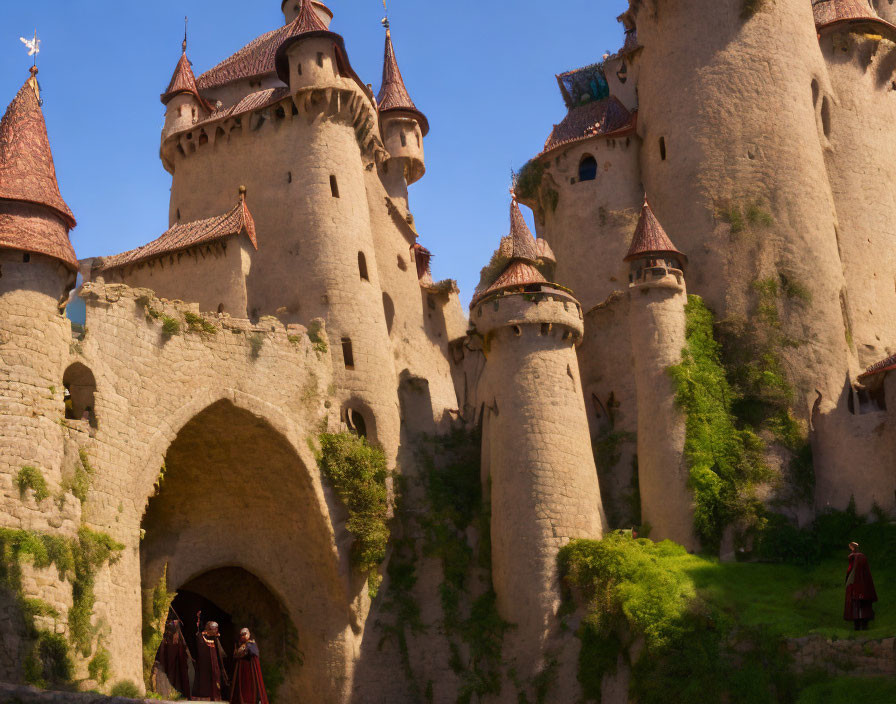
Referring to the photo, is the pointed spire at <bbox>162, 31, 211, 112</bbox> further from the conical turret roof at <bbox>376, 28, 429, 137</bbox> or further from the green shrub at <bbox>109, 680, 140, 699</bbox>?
the green shrub at <bbox>109, 680, 140, 699</bbox>

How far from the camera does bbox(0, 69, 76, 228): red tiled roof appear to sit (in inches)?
1272

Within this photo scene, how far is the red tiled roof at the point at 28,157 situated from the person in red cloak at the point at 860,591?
23282mm

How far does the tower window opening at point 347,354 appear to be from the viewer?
4377 cm

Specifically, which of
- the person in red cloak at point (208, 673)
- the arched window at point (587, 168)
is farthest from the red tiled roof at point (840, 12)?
the person in red cloak at point (208, 673)

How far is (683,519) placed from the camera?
135 feet

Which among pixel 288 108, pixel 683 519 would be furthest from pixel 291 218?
pixel 683 519

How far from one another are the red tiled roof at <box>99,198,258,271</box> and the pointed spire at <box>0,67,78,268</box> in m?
10.4

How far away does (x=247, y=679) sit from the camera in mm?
28406

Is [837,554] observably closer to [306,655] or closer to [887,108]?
[306,655]

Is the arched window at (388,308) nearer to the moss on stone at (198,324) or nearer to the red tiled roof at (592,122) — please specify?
the red tiled roof at (592,122)

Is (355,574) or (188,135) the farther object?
(188,135)

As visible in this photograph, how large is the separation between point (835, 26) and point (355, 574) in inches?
1264

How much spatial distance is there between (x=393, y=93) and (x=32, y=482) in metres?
32.6

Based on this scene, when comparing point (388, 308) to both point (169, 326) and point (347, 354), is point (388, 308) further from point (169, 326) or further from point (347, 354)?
point (169, 326)
